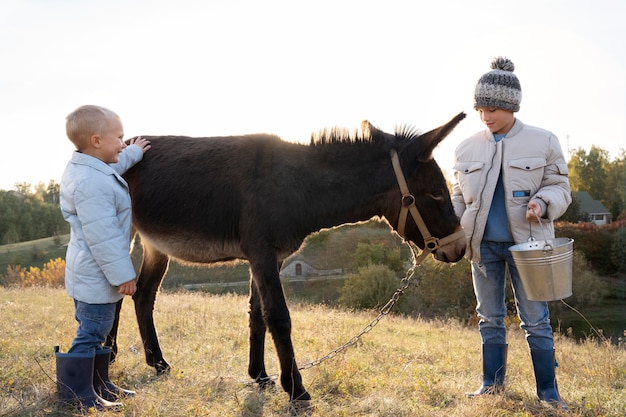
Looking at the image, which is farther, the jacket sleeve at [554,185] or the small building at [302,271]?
the small building at [302,271]

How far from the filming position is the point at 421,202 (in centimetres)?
478

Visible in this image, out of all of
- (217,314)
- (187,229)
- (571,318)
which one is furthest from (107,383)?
(571,318)

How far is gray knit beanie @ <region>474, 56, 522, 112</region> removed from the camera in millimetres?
4594

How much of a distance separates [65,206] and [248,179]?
1494 millimetres

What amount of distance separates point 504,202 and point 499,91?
39.4 inches

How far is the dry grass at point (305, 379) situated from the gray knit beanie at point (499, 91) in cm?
255

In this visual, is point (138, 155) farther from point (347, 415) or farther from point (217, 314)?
point (217, 314)

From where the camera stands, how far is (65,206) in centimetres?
410

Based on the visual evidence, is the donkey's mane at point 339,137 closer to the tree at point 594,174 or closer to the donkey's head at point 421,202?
the donkey's head at point 421,202

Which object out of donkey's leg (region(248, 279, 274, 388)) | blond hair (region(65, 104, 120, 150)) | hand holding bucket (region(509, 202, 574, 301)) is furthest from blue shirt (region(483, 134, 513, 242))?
blond hair (region(65, 104, 120, 150))

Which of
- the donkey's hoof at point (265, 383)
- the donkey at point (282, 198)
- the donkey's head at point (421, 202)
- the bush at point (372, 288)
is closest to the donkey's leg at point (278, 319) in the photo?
the donkey at point (282, 198)

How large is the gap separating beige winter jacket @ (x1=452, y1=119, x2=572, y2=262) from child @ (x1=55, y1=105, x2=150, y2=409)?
9.81ft

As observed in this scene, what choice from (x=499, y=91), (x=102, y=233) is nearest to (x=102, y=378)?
(x=102, y=233)

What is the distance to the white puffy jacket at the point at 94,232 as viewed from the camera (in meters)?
3.95
